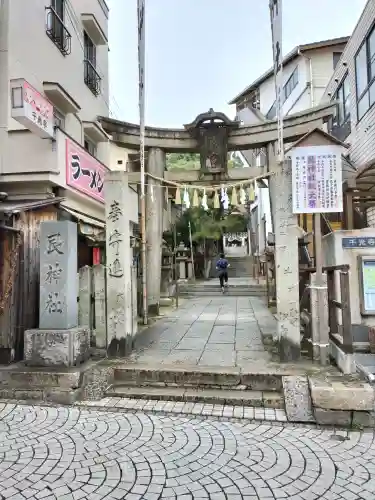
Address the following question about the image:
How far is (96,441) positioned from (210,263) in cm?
2781

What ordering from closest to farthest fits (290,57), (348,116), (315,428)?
(315,428) → (348,116) → (290,57)

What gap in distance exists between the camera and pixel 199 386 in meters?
5.86

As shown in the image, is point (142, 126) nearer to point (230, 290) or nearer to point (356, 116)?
point (356, 116)

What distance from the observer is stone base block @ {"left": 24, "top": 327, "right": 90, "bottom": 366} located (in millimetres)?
6285

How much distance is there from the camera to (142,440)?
4.32 m

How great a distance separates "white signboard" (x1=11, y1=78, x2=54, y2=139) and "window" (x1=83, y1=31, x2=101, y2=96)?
18.2 feet

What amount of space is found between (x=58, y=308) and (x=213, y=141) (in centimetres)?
869

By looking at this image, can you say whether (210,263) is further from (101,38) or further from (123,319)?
(123,319)

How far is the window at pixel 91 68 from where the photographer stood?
1266 centimetres

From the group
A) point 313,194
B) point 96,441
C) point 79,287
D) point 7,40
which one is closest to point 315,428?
point 96,441

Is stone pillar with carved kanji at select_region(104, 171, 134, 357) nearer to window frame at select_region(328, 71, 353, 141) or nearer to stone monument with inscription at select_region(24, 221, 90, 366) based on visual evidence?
stone monument with inscription at select_region(24, 221, 90, 366)

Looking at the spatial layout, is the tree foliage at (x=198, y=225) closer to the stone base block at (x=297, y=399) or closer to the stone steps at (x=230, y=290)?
the stone steps at (x=230, y=290)

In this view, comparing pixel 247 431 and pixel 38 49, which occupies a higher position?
pixel 38 49

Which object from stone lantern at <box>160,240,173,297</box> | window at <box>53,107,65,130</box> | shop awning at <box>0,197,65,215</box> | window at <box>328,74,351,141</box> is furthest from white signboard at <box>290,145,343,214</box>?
stone lantern at <box>160,240,173,297</box>
